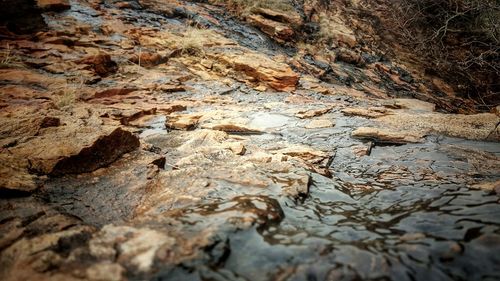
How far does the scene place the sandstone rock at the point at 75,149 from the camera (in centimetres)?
204

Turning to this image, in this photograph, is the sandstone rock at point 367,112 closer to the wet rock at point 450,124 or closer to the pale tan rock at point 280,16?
the wet rock at point 450,124

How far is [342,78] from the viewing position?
690 cm

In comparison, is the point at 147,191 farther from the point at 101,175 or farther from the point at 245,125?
the point at 245,125

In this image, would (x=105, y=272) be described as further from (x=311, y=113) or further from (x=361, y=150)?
(x=311, y=113)

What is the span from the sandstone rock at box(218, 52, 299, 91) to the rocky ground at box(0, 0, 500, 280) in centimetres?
6

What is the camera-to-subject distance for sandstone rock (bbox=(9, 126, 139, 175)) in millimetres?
2037

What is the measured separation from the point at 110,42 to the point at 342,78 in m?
4.97

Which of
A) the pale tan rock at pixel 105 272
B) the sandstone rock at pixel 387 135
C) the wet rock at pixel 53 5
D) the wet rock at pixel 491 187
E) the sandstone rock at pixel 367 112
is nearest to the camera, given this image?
the pale tan rock at pixel 105 272

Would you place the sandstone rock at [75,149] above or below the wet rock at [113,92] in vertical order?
above

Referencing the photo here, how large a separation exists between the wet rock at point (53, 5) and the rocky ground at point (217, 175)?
0.82 m

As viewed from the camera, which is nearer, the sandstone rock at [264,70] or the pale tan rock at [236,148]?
the pale tan rock at [236,148]

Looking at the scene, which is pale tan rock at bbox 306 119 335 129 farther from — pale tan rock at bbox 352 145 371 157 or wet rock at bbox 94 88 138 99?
wet rock at bbox 94 88 138 99

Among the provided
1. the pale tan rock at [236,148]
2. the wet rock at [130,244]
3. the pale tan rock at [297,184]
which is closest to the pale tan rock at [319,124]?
the pale tan rock at [236,148]

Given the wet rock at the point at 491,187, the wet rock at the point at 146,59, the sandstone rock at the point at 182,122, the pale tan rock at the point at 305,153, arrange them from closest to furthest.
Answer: the wet rock at the point at 491,187
the pale tan rock at the point at 305,153
the sandstone rock at the point at 182,122
the wet rock at the point at 146,59
